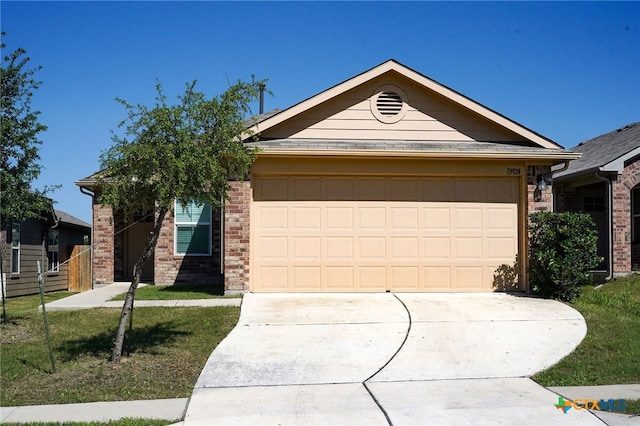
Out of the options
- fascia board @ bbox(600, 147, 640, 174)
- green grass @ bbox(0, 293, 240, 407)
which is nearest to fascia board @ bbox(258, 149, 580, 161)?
fascia board @ bbox(600, 147, 640, 174)

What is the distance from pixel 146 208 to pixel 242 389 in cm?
290

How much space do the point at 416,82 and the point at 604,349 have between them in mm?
6571

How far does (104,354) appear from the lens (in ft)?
29.8

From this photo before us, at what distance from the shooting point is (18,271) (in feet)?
66.0

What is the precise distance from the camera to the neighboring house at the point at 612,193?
15.5 metres

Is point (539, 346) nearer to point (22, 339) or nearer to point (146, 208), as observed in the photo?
point (146, 208)

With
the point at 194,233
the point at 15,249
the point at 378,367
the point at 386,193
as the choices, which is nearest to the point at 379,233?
the point at 386,193

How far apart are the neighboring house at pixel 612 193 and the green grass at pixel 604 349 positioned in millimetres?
2852

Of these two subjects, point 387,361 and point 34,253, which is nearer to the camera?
point 387,361

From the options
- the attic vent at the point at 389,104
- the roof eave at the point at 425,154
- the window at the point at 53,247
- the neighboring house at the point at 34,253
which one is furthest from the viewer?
the window at the point at 53,247

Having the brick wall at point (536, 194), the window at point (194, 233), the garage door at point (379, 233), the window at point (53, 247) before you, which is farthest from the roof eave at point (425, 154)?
the window at point (53, 247)

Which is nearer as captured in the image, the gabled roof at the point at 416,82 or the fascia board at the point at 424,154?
the fascia board at the point at 424,154

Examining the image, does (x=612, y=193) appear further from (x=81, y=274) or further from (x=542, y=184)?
(x=81, y=274)

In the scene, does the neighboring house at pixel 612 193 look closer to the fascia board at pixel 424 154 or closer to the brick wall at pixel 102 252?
the fascia board at pixel 424 154
